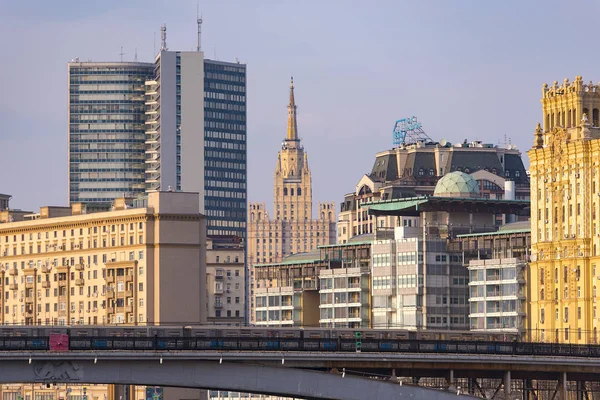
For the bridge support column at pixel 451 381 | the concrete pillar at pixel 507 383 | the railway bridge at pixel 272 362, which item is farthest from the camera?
the concrete pillar at pixel 507 383

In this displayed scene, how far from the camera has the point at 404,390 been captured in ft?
572

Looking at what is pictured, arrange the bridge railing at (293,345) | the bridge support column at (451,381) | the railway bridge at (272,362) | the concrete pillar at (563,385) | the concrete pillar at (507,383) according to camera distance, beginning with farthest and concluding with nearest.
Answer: the concrete pillar at (563,385) → the concrete pillar at (507,383) → the bridge support column at (451,381) → the bridge railing at (293,345) → the railway bridge at (272,362)

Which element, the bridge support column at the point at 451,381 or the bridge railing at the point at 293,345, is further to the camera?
the bridge support column at the point at 451,381

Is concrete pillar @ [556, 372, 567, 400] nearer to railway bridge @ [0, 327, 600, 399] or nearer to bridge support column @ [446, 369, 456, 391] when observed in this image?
railway bridge @ [0, 327, 600, 399]

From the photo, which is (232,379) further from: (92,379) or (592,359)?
(592,359)

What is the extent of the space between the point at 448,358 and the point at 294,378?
46.9 ft

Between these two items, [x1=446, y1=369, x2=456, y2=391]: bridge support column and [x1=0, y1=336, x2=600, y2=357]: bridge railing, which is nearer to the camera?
[x1=0, y1=336, x2=600, y2=357]: bridge railing

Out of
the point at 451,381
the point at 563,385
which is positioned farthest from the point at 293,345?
the point at 563,385

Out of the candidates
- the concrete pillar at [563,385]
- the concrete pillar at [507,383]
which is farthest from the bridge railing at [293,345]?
the concrete pillar at [507,383]

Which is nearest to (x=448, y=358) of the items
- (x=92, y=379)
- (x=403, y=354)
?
(x=403, y=354)

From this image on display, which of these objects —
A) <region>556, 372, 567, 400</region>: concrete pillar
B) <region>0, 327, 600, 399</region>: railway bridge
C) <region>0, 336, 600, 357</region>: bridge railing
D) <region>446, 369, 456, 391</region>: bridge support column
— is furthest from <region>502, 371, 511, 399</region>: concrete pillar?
<region>556, 372, 567, 400</region>: concrete pillar

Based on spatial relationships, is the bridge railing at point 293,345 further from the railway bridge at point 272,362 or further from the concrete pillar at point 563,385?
the concrete pillar at point 563,385

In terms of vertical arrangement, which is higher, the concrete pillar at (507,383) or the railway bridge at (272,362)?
the railway bridge at (272,362)

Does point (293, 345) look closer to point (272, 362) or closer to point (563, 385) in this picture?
point (272, 362)
